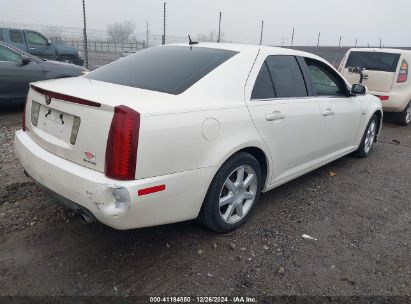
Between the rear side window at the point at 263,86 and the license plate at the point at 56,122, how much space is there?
148 centimetres

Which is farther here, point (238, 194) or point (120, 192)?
point (238, 194)

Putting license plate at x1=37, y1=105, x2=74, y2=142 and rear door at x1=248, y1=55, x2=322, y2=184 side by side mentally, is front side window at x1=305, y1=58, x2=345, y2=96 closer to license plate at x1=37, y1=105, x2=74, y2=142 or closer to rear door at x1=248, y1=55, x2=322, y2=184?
rear door at x1=248, y1=55, x2=322, y2=184

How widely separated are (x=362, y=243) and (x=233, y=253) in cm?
114

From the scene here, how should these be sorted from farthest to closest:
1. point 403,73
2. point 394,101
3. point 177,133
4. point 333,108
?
point 403,73
point 394,101
point 333,108
point 177,133

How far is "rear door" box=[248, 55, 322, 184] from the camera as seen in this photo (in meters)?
3.14

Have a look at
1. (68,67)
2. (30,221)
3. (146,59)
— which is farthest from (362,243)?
(68,67)

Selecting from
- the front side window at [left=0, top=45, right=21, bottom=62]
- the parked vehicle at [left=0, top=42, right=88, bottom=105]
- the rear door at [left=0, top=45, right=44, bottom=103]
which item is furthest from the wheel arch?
the front side window at [left=0, top=45, right=21, bottom=62]

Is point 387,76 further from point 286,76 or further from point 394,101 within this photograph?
point 286,76

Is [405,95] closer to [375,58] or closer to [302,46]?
[375,58]

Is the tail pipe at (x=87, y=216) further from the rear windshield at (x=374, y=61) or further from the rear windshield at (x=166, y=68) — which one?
the rear windshield at (x=374, y=61)

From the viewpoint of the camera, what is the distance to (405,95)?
7441 mm

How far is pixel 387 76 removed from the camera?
7.43 metres

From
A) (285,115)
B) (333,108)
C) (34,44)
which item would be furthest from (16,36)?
(285,115)

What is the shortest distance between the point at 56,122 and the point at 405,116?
7.50 meters
